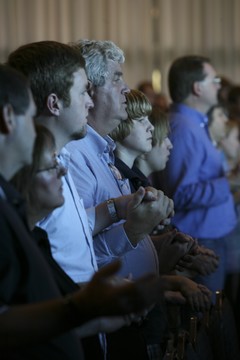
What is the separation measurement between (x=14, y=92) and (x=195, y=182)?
331cm

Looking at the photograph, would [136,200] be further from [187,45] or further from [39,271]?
[187,45]

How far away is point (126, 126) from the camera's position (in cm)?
405

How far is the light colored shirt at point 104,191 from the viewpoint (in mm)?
3428

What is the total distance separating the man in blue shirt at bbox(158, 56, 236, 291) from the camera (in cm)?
541

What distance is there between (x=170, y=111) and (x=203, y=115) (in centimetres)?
21

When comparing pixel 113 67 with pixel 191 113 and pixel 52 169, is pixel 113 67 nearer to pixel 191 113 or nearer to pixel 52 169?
pixel 52 169

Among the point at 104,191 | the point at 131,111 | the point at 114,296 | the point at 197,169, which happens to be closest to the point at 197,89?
the point at 197,169

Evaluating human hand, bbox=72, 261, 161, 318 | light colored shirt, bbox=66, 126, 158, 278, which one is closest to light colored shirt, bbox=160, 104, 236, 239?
light colored shirt, bbox=66, 126, 158, 278

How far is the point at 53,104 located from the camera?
2.93 m

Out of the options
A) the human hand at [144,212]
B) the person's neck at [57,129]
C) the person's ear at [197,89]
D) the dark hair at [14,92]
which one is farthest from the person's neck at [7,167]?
the person's ear at [197,89]

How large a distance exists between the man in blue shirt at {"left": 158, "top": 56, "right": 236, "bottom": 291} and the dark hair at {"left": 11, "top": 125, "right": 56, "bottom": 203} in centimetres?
292

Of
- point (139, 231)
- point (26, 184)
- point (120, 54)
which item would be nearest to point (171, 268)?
point (139, 231)

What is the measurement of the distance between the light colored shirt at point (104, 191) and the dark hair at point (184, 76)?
2.14 m

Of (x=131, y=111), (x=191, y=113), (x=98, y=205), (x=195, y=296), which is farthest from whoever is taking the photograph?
(x=191, y=113)
